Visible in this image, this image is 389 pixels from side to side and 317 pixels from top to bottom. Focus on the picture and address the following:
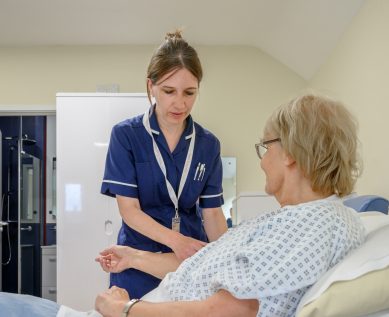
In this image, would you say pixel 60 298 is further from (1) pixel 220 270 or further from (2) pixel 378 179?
(1) pixel 220 270

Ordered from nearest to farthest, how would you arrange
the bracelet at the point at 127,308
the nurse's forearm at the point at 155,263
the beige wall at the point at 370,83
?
the bracelet at the point at 127,308
the nurse's forearm at the point at 155,263
the beige wall at the point at 370,83

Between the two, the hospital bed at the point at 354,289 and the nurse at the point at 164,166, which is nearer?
the hospital bed at the point at 354,289

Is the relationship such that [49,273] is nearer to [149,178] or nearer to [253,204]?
[253,204]

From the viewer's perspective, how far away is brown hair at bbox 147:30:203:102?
5.00 ft

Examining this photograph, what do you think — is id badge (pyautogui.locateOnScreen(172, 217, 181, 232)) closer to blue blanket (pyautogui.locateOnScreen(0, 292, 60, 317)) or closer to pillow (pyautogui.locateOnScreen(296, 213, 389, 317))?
blue blanket (pyautogui.locateOnScreen(0, 292, 60, 317))

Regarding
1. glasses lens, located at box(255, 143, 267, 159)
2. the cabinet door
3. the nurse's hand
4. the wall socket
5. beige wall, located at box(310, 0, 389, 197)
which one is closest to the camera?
glasses lens, located at box(255, 143, 267, 159)

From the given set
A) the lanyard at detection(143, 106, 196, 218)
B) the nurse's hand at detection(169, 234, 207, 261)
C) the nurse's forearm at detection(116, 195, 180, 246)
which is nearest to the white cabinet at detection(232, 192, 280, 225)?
the lanyard at detection(143, 106, 196, 218)

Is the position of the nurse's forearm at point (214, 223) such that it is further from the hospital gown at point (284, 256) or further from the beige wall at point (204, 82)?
the beige wall at point (204, 82)

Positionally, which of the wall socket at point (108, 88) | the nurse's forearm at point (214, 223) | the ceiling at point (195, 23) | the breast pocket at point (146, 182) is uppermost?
the ceiling at point (195, 23)

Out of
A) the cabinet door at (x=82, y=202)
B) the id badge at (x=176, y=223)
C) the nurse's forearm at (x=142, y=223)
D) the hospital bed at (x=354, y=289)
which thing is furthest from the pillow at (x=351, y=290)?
the cabinet door at (x=82, y=202)

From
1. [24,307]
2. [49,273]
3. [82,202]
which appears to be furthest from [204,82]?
[24,307]

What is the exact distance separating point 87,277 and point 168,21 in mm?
1859

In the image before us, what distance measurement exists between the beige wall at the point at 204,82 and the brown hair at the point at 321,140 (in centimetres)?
286

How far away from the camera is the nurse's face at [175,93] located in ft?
5.02
